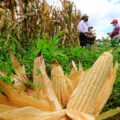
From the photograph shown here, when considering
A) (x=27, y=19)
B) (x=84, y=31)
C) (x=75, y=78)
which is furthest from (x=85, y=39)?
(x=75, y=78)

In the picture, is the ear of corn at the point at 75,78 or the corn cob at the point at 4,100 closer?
the corn cob at the point at 4,100

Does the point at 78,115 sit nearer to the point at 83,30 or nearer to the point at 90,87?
the point at 90,87

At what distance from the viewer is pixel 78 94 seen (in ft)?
2.00

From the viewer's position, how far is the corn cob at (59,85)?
647 mm

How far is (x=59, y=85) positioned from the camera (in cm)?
67

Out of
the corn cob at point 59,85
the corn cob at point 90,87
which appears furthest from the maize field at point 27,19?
the corn cob at point 90,87

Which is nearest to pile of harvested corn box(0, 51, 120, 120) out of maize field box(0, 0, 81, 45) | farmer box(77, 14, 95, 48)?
maize field box(0, 0, 81, 45)

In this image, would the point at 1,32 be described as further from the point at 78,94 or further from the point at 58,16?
the point at 58,16

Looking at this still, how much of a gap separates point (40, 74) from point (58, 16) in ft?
8.49

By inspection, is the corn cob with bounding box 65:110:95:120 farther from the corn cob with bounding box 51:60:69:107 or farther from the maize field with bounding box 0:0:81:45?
the maize field with bounding box 0:0:81:45

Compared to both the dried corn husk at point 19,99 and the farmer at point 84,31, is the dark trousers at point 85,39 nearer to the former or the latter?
the farmer at point 84,31

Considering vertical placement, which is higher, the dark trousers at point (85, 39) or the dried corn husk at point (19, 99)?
the dried corn husk at point (19, 99)

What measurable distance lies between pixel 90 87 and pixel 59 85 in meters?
0.13

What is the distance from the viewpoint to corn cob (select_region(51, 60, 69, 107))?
65cm
